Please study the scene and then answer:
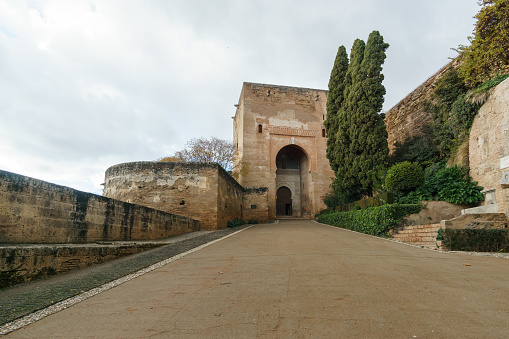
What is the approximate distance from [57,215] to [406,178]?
10.7 meters

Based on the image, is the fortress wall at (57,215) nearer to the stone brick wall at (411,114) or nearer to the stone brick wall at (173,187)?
the stone brick wall at (173,187)

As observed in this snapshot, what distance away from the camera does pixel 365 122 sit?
1543 cm

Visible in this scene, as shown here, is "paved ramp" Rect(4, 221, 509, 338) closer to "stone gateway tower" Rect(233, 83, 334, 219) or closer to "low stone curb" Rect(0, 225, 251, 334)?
"low stone curb" Rect(0, 225, 251, 334)

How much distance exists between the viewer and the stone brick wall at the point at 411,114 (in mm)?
17203

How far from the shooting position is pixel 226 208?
17.6 meters

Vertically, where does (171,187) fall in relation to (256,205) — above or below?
above

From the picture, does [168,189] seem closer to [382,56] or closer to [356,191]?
[356,191]

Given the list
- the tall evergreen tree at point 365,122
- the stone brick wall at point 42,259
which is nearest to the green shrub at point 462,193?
the tall evergreen tree at point 365,122

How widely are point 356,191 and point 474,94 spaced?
7.36 m

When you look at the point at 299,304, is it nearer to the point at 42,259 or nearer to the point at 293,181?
the point at 42,259

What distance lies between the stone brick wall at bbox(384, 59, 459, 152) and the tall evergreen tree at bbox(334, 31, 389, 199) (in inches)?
125

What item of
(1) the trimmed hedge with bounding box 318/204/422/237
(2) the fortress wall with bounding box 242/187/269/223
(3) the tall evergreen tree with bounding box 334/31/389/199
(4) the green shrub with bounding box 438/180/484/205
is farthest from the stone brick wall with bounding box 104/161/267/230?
(4) the green shrub with bounding box 438/180/484/205

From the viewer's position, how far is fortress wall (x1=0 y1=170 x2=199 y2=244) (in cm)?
523

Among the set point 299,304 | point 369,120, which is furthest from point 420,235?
point 369,120
